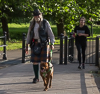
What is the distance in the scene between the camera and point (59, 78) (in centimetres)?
960

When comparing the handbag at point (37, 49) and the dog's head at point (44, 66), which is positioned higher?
the handbag at point (37, 49)

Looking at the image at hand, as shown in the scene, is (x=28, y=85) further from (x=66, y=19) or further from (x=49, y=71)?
(x=66, y=19)

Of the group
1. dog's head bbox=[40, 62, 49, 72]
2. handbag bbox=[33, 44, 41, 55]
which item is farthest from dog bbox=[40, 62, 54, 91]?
handbag bbox=[33, 44, 41, 55]

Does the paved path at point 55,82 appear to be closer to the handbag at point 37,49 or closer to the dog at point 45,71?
the dog at point 45,71

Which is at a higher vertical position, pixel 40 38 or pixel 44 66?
pixel 40 38

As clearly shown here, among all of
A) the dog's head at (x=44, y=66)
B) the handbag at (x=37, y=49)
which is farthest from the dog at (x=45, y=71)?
the handbag at (x=37, y=49)

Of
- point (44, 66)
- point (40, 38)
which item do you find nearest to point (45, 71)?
point (44, 66)

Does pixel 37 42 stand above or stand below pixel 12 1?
below

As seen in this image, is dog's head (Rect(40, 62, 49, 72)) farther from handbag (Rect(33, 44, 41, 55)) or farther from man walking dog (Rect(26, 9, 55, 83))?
handbag (Rect(33, 44, 41, 55))

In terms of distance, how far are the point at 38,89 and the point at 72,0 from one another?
62.5ft

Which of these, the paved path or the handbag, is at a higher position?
the handbag

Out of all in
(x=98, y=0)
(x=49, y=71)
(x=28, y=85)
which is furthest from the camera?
(x=98, y=0)

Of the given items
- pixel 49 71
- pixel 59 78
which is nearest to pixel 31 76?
pixel 59 78

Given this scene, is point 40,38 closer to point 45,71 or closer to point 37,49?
point 37,49
